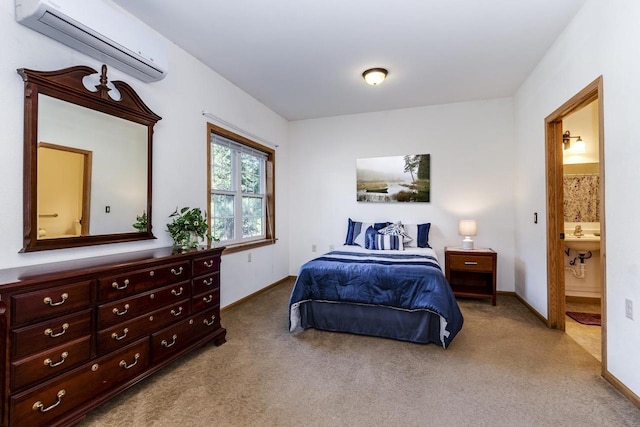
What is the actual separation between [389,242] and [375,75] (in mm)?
2019

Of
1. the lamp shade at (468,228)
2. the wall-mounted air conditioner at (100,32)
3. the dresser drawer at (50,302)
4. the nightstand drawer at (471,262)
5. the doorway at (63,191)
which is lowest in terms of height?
the nightstand drawer at (471,262)

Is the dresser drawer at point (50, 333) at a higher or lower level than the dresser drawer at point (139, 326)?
higher

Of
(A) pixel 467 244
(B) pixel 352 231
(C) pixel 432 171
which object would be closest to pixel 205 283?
(B) pixel 352 231

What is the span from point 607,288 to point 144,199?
3527mm

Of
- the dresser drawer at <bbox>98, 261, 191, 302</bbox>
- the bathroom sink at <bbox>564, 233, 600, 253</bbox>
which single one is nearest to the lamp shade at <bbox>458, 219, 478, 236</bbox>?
the bathroom sink at <bbox>564, 233, 600, 253</bbox>

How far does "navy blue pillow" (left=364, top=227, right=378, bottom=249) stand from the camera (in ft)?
13.4

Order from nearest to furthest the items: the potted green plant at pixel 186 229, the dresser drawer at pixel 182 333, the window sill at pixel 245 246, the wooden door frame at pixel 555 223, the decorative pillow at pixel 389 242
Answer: the dresser drawer at pixel 182 333 → the potted green plant at pixel 186 229 → the wooden door frame at pixel 555 223 → the window sill at pixel 245 246 → the decorative pillow at pixel 389 242

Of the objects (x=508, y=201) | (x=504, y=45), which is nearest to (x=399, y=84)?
(x=504, y=45)

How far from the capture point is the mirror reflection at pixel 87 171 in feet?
6.26

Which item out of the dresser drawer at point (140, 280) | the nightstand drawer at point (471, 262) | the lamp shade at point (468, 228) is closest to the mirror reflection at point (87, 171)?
the dresser drawer at point (140, 280)

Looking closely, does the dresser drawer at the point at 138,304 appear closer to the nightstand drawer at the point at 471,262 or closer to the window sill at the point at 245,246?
the window sill at the point at 245,246

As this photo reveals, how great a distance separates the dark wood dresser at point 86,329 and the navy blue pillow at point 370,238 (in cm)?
234

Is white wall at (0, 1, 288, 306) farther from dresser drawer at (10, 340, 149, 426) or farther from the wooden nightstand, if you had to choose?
the wooden nightstand

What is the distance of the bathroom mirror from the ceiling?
2.52 feet
